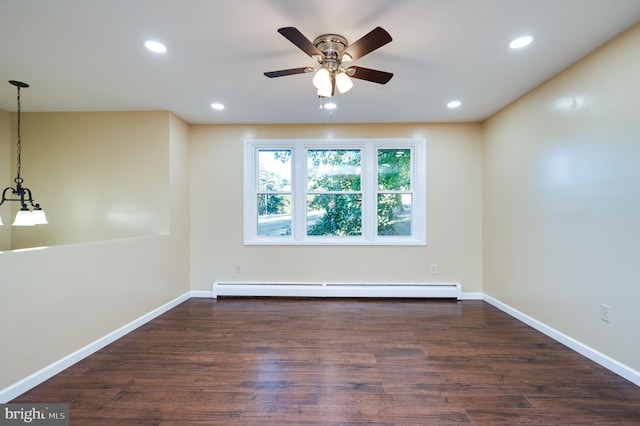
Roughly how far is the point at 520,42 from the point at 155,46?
9.57 feet

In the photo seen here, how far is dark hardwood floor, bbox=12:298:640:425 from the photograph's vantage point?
1.77 m

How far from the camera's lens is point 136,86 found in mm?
2959

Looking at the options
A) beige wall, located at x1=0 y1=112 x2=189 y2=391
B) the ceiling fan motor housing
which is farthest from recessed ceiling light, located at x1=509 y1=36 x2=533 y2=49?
beige wall, located at x1=0 y1=112 x2=189 y2=391

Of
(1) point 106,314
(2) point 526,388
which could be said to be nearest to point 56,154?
(1) point 106,314

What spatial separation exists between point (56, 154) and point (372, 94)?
4.13 meters

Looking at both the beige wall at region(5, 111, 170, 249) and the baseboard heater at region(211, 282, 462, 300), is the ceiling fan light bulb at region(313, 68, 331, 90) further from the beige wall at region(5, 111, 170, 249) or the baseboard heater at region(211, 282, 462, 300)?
the baseboard heater at region(211, 282, 462, 300)

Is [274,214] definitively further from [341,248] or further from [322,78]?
[322,78]

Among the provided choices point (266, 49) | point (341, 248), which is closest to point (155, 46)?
point (266, 49)

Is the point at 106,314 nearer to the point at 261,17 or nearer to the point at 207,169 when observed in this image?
the point at 207,169

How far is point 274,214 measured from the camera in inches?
173

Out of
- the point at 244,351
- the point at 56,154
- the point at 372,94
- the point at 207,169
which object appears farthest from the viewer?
the point at 207,169

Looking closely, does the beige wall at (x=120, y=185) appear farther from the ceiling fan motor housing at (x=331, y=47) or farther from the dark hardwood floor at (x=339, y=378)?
the ceiling fan motor housing at (x=331, y=47)

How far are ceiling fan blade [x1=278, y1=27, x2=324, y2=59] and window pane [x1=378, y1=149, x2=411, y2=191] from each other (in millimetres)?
2505

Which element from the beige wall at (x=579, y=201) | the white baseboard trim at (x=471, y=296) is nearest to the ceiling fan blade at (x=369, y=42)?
the beige wall at (x=579, y=201)
